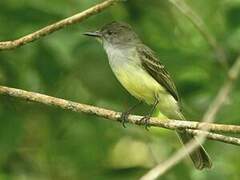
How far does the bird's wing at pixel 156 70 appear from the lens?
238 inches

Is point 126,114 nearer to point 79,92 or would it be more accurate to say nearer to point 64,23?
point 79,92

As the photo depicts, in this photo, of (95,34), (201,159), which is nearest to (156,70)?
(95,34)

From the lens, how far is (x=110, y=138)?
6.10 metres

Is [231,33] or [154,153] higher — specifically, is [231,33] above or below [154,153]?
above

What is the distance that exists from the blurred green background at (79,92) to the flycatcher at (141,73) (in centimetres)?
10

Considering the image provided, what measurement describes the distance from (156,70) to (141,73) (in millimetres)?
176

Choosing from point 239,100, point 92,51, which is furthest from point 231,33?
point 92,51

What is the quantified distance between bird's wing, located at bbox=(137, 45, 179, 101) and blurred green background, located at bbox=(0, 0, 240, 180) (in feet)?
0.25

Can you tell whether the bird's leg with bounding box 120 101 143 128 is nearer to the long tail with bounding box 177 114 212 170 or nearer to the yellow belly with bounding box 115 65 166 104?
the yellow belly with bounding box 115 65 166 104

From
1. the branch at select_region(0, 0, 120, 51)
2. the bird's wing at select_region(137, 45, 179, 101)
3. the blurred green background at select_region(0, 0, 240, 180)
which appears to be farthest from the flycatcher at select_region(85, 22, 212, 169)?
the branch at select_region(0, 0, 120, 51)

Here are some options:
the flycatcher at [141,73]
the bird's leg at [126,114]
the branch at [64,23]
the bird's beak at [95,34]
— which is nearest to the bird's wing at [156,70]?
the flycatcher at [141,73]

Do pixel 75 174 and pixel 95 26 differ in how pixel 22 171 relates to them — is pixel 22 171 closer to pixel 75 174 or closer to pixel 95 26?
pixel 75 174

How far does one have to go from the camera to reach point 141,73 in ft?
19.9

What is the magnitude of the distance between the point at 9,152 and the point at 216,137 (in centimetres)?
216
